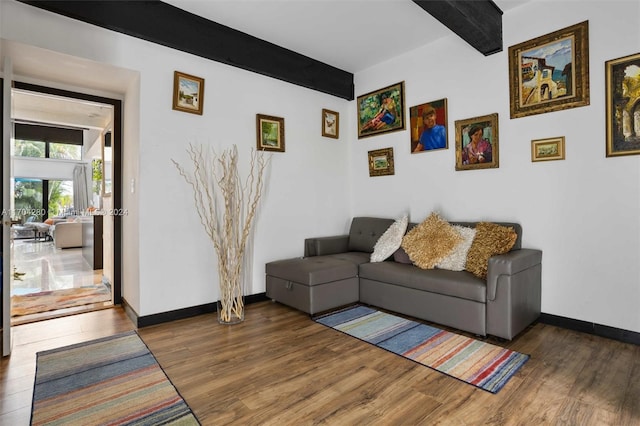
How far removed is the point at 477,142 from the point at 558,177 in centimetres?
79

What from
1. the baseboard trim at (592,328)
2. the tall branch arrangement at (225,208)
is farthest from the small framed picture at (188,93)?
the baseboard trim at (592,328)

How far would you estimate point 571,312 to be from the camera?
8.82 ft

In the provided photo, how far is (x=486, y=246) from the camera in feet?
8.98

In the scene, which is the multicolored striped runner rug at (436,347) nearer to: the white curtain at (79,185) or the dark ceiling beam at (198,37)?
the dark ceiling beam at (198,37)

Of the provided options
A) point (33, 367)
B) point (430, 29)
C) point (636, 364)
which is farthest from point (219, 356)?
point (430, 29)

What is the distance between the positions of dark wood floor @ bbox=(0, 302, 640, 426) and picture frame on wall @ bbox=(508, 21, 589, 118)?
6.20 ft

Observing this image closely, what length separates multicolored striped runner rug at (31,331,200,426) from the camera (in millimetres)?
1616

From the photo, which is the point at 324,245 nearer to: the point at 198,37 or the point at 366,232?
the point at 366,232

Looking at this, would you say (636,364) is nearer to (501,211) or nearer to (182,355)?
(501,211)

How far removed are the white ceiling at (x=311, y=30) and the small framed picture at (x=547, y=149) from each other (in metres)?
1.25

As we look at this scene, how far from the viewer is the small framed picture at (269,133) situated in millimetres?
3605

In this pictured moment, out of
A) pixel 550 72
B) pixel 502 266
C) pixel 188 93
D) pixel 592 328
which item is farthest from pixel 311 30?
pixel 592 328

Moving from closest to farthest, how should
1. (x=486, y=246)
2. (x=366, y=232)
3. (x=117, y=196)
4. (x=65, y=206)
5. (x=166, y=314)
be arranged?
(x=486, y=246) < (x=166, y=314) < (x=117, y=196) < (x=366, y=232) < (x=65, y=206)

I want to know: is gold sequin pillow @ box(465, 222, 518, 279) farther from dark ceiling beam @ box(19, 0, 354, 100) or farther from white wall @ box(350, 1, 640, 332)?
dark ceiling beam @ box(19, 0, 354, 100)
